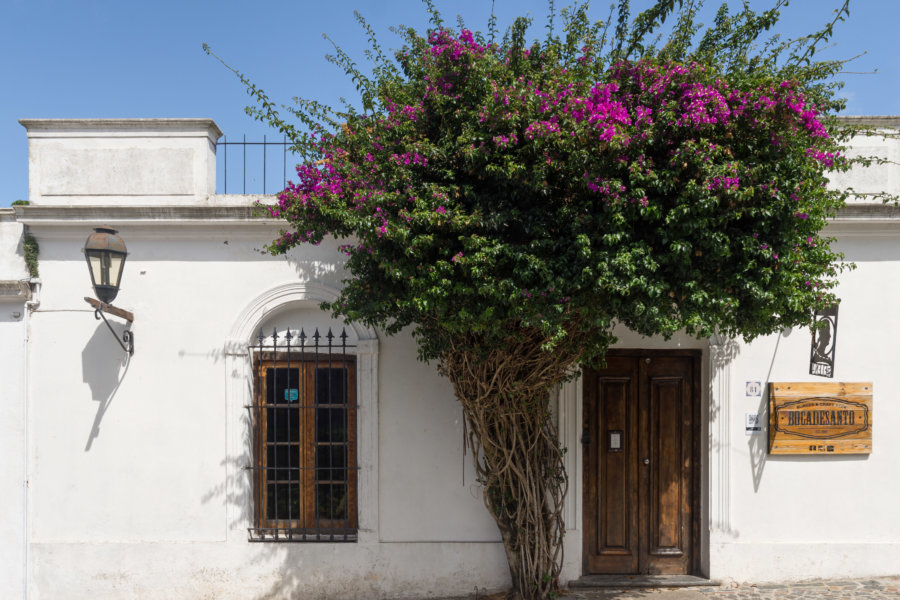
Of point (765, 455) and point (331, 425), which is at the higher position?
point (331, 425)

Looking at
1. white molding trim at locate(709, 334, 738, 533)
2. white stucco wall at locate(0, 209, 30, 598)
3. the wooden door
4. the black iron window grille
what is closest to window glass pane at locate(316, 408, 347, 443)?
the black iron window grille

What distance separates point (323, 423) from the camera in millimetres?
5223

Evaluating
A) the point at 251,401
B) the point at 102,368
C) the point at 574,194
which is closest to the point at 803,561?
the point at 574,194

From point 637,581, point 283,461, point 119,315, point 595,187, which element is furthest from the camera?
point 283,461

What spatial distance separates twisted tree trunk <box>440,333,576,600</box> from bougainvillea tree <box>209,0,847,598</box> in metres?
0.03

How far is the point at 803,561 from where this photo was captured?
16.5 feet

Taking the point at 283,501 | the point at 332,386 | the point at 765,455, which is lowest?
the point at 283,501

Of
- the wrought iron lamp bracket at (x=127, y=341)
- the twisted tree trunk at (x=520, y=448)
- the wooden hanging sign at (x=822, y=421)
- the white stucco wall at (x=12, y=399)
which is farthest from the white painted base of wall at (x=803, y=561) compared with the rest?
the white stucco wall at (x=12, y=399)

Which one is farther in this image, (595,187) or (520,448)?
(520,448)

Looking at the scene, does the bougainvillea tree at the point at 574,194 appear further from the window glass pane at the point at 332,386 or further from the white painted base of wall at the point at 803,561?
the white painted base of wall at the point at 803,561

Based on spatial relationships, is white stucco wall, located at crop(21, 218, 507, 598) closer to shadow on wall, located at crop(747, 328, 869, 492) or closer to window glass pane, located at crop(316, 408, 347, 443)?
window glass pane, located at crop(316, 408, 347, 443)

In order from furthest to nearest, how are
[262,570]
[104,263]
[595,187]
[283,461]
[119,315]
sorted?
[283,461] → [262,570] → [119,315] → [104,263] → [595,187]

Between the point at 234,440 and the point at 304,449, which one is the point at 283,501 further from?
the point at 234,440

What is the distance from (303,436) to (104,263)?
2.21 meters
